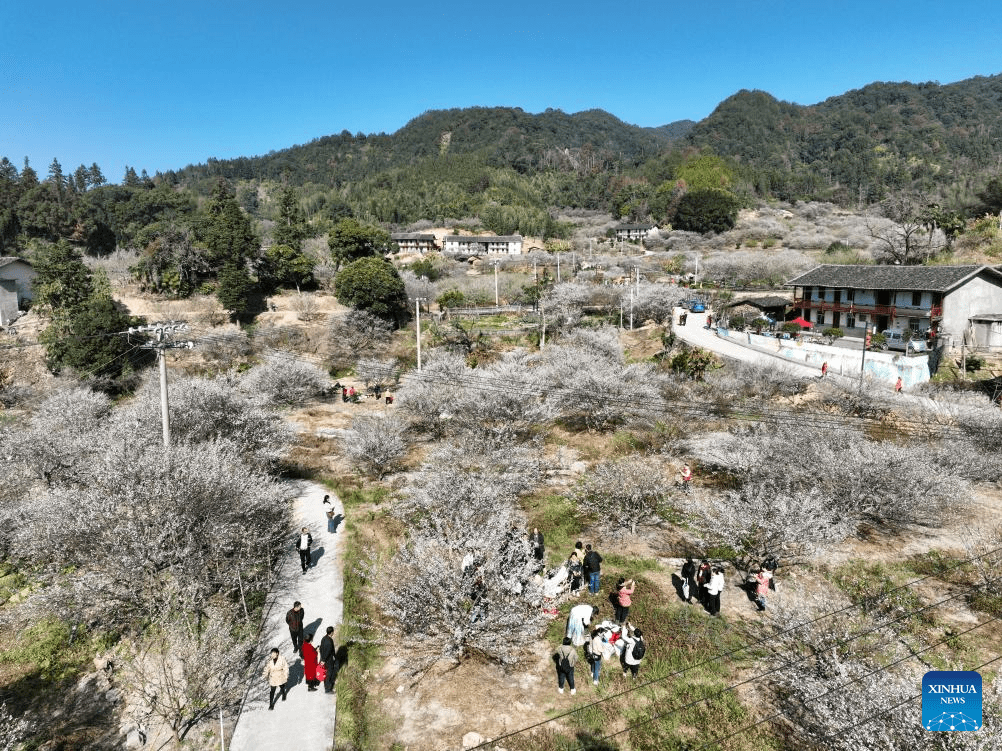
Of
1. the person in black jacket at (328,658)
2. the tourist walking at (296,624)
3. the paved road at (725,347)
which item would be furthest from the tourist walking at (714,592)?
the paved road at (725,347)

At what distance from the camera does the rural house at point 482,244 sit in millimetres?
96312

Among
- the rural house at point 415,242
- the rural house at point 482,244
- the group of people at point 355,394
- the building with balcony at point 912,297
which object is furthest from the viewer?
the rural house at point 415,242

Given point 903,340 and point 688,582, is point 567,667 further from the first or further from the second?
point 903,340

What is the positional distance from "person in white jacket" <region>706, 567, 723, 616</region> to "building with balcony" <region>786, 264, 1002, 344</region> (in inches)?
1195

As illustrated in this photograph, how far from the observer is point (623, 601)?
522 inches

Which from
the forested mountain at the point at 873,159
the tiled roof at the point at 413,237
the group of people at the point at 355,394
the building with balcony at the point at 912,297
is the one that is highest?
the forested mountain at the point at 873,159

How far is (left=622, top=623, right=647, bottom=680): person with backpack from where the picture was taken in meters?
11.9

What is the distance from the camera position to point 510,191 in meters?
132

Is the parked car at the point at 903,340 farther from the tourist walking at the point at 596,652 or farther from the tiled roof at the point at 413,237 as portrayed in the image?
the tiled roof at the point at 413,237

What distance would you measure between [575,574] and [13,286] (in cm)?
5692

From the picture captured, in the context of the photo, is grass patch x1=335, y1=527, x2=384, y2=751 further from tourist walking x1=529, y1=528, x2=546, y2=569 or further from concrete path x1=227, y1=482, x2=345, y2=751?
tourist walking x1=529, y1=528, x2=546, y2=569

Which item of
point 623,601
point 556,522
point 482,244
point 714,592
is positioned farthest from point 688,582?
point 482,244

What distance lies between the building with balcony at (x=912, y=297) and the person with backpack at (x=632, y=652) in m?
33.5

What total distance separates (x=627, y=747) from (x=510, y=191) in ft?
432
